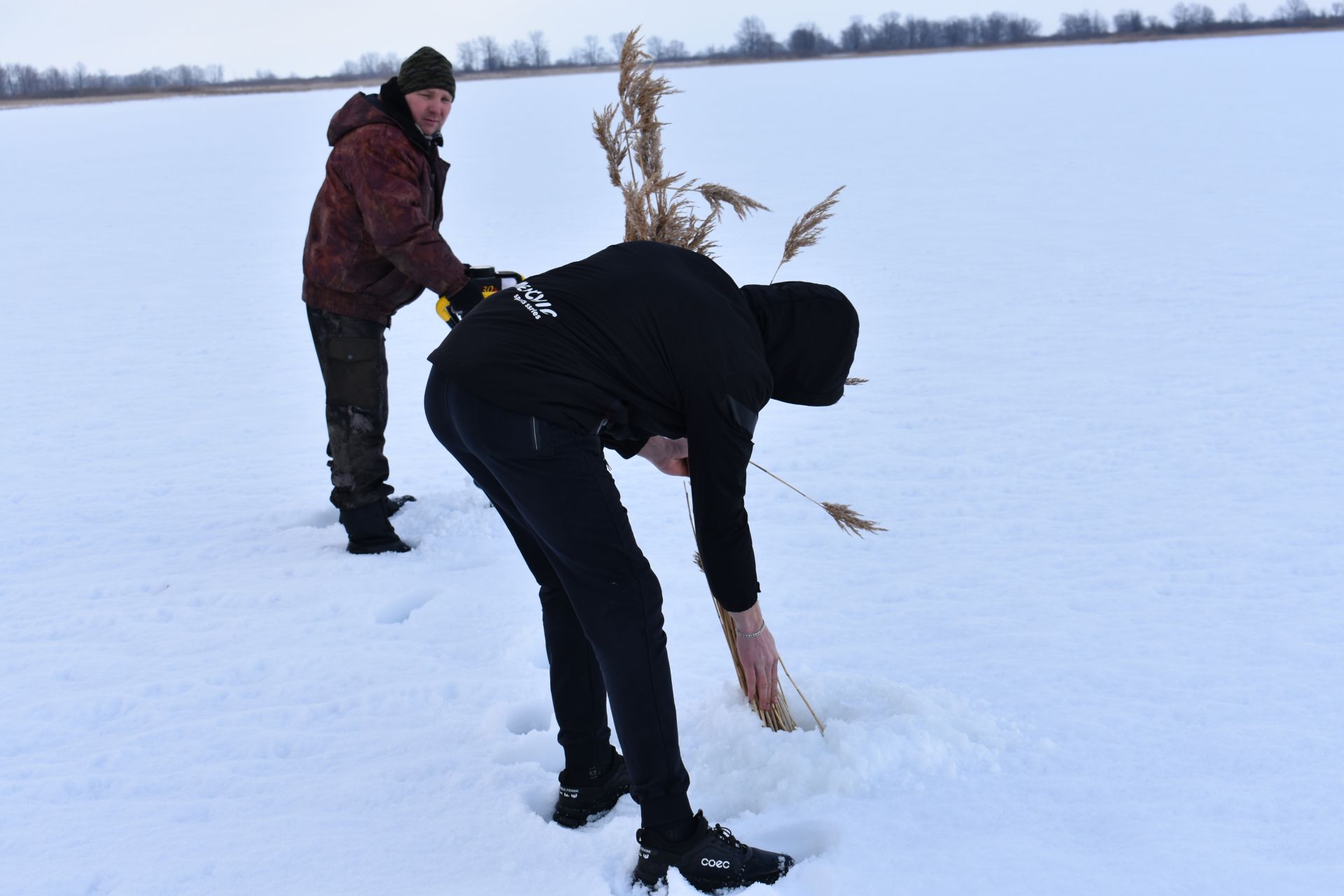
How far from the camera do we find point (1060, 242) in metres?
9.16

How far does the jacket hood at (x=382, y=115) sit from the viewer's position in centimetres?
359

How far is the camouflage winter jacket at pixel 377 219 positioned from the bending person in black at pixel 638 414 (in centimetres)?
155

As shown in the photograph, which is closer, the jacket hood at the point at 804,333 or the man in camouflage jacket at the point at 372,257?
the jacket hood at the point at 804,333

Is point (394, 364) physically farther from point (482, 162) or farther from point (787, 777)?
point (482, 162)

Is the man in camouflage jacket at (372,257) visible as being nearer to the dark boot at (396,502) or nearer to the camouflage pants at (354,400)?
the camouflage pants at (354,400)

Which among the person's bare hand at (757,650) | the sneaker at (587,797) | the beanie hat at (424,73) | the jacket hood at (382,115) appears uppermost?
the beanie hat at (424,73)

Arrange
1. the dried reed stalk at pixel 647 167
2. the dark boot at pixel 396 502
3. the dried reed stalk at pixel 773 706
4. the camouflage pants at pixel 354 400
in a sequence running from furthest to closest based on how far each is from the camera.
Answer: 1. the dark boot at pixel 396 502
2. the camouflage pants at pixel 354 400
3. the dried reed stalk at pixel 647 167
4. the dried reed stalk at pixel 773 706

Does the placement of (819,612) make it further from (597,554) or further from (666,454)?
(597,554)

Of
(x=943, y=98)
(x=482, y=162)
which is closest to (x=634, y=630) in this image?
(x=482, y=162)

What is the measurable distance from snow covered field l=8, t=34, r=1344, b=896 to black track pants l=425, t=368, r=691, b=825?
0.28 metres

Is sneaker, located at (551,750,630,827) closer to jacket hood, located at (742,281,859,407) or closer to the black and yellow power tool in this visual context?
jacket hood, located at (742,281,859,407)

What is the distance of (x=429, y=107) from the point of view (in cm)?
360

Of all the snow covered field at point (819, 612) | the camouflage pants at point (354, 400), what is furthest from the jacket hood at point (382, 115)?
the snow covered field at point (819, 612)

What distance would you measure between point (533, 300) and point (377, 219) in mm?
1726
